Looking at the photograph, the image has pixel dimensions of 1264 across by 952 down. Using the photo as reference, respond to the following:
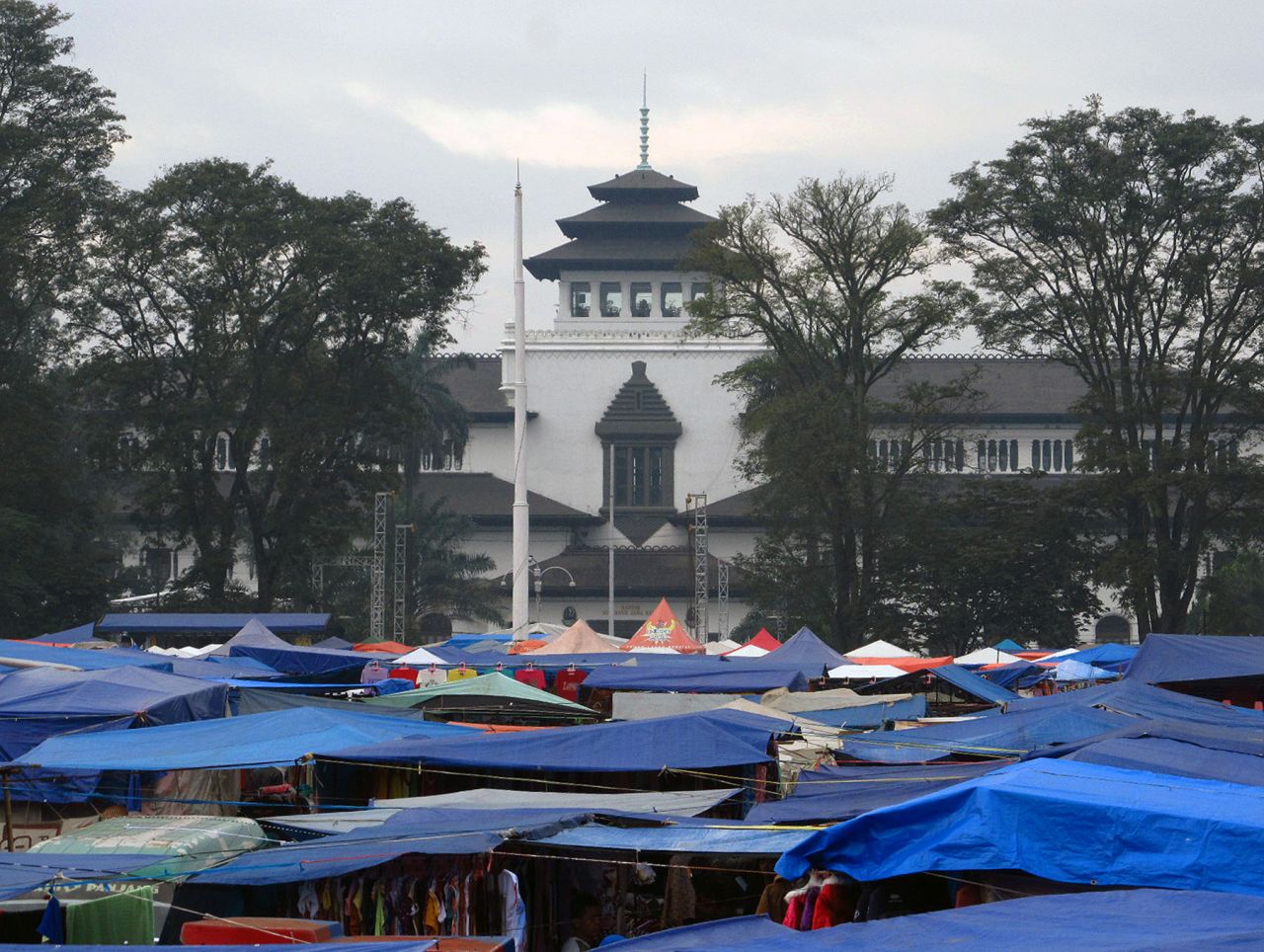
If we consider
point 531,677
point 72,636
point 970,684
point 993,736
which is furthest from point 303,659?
point 993,736

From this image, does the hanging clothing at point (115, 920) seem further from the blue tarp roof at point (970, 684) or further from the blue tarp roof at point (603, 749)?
the blue tarp roof at point (970, 684)

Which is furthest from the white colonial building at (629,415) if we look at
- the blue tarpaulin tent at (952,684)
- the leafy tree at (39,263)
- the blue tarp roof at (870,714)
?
the blue tarp roof at (870,714)

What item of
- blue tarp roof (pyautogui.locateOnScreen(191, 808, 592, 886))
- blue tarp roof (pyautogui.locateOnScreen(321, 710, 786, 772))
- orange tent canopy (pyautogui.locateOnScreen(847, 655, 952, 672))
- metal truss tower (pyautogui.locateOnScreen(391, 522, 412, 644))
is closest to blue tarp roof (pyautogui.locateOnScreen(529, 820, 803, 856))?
blue tarp roof (pyautogui.locateOnScreen(191, 808, 592, 886))

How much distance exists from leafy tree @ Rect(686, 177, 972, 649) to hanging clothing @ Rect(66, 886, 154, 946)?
29989 mm

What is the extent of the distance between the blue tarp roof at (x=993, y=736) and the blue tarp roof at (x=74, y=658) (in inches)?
337

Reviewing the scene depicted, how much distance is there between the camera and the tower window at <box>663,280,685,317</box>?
204 feet

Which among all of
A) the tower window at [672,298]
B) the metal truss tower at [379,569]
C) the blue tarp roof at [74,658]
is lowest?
the blue tarp roof at [74,658]

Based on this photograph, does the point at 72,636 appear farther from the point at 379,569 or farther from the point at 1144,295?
the point at 1144,295

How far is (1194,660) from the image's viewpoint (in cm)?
2044

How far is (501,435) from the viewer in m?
62.9

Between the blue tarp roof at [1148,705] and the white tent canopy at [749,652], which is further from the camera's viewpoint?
the white tent canopy at [749,652]

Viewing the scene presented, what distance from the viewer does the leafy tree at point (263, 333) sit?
38.9 m

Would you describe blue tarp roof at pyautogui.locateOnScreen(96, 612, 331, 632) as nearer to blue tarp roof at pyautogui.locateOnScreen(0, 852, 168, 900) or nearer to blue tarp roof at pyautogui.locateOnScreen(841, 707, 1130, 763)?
blue tarp roof at pyautogui.locateOnScreen(841, 707, 1130, 763)

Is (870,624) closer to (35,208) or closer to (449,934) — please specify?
(35,208)
